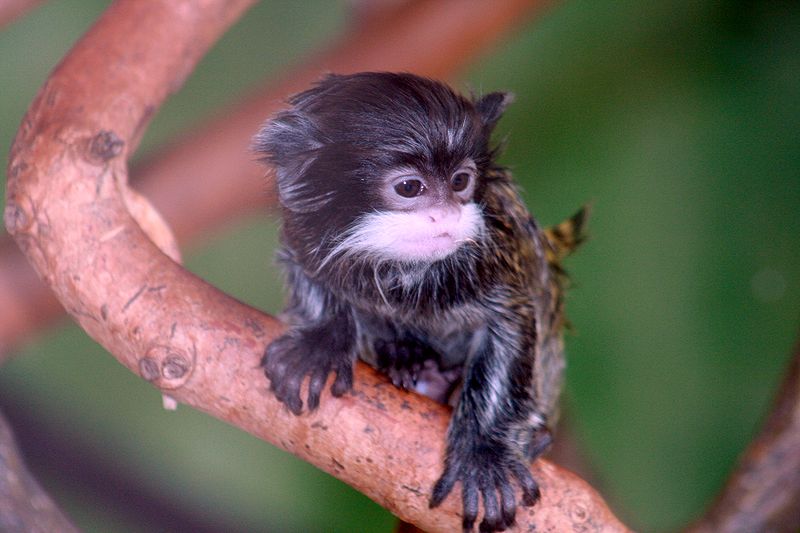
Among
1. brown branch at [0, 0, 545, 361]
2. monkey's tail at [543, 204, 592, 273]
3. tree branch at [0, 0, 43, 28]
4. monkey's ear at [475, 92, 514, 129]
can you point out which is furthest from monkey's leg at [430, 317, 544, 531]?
tree branch at [0, 0, 43, 28]

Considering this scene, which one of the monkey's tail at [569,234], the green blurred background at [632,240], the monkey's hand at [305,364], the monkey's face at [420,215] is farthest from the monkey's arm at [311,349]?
the green blurred background at [632,240]

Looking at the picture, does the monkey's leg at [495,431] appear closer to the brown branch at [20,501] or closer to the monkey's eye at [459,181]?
the monkey's eye at [459,181]

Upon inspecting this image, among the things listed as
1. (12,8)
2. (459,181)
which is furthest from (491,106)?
(12,8)

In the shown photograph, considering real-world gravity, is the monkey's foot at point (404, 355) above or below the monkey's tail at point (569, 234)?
below

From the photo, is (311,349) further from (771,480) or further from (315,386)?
(771,480)

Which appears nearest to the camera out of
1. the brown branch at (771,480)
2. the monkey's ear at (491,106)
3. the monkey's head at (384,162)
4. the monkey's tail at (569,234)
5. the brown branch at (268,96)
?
the monkey's head at (384,162)

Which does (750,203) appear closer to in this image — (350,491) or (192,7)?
(350,491)

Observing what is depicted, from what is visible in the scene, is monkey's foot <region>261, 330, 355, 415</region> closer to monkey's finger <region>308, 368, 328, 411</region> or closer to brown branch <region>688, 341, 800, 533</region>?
monkey's finger <region>308, 368, 328, 411</region>
